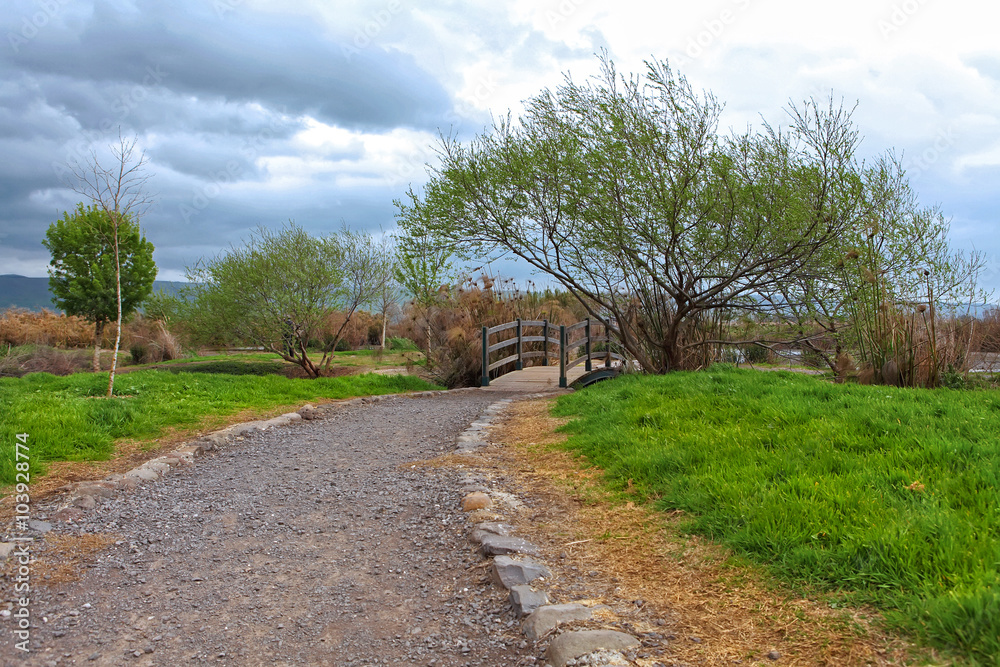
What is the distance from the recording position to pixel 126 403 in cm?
684

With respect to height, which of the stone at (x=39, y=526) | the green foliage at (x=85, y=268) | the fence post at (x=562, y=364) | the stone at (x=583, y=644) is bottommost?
the stone at (x=39, y=526)

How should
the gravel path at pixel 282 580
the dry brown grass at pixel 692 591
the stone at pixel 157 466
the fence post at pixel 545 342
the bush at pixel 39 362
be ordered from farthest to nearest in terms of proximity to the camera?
the bush at pixel 39 362 < the fence post at pixel 545 342 < the stone at pixel 157 466 < the gravel path at pixel 282 580 < the dry brown grass at pixel 692 591

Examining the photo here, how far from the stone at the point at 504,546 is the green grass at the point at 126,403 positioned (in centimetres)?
365

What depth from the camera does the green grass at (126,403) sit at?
5.33 m

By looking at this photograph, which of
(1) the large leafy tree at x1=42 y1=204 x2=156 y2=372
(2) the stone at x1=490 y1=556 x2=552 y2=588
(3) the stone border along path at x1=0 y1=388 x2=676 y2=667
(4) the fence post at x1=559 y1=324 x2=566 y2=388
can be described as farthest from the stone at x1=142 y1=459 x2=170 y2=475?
(1) the large leafy tree at x1=42 y1=204 x2=156 y2=372

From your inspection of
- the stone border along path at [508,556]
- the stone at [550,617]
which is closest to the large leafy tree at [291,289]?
the stone border along path at [508,556]

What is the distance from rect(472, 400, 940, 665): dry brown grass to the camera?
2153mm

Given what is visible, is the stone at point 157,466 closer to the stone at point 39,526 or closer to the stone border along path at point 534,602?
Result: the stone at point 39,526

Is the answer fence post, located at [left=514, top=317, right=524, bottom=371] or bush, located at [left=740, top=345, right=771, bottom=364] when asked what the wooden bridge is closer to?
fence post, located at [left=514, top=317, right=524, bottom=371]

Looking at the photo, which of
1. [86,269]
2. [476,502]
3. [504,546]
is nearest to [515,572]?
[504,546]

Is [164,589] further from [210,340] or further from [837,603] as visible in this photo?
[210,340]

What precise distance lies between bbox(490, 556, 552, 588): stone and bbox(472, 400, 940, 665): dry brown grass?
0.13 m

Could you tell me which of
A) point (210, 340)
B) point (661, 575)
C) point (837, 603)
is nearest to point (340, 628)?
point (661, 575)

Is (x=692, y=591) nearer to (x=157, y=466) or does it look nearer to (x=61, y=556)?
(x=61, y=556)
